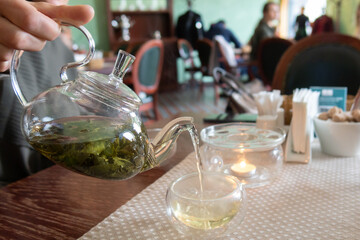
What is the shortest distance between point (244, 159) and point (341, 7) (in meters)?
4.43

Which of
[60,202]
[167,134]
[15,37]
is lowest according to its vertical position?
[60,202]

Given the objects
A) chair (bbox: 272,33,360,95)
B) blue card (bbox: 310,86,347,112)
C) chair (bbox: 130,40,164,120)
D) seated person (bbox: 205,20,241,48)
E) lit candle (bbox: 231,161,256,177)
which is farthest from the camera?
seated person (bbox: 205,20,241,48)

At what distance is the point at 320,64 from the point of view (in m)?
1.51

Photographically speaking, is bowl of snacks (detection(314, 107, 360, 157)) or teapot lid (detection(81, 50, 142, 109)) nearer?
teapot lid (detection(81, 50, 142, 109))

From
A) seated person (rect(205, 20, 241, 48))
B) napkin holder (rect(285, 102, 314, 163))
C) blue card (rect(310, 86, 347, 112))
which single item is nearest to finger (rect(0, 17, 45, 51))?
napkin holder (rect(285, 102, 314, 163))

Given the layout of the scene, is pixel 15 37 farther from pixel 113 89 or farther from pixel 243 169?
pixel 243 169

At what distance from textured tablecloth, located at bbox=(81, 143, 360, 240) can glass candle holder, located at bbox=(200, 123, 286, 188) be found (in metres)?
0.03

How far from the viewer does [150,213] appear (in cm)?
56

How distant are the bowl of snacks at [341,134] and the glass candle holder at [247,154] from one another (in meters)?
0.15

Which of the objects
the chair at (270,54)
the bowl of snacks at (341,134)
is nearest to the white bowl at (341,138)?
the bowl of snacks at (341,134)

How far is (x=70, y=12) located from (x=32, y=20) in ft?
0.16

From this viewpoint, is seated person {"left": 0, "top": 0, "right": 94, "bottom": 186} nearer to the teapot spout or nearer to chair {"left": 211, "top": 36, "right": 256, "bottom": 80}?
the teapot spout

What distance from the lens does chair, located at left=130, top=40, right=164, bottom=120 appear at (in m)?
2.86

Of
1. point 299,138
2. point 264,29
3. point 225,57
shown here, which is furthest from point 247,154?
point 264,29
